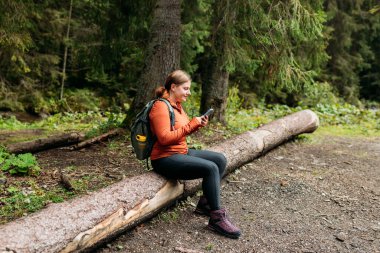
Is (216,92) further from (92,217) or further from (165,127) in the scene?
(92,217)

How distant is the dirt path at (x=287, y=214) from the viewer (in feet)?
14.2

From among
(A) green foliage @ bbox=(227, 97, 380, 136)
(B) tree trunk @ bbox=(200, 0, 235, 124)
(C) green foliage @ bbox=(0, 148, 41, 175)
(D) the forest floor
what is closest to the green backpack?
(D) the forest floor

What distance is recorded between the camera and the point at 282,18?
27.3ft

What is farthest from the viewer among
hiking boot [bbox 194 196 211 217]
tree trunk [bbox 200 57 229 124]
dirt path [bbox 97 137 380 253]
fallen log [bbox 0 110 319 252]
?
tree trunk [bbox 200 57 229 124]

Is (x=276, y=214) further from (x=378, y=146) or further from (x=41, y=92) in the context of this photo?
(x=41, y=92)

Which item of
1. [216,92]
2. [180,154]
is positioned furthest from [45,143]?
[216,92]

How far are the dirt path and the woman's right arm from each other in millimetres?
1058

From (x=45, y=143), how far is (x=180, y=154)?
3.73m

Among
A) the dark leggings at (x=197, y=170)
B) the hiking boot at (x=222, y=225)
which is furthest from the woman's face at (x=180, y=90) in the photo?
the hiking boot at (x=222, y=225)

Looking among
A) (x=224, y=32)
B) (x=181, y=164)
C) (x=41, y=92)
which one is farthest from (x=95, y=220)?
(x=41, y=92)

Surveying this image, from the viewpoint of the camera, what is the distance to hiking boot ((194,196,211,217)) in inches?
198

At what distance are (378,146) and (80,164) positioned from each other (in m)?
7.38

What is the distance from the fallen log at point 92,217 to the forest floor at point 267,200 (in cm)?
23

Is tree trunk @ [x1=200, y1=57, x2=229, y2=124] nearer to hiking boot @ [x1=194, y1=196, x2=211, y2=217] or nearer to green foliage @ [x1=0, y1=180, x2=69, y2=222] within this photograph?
hiking boot @ [x1=194, y1=196, x2=211, y2=217]
